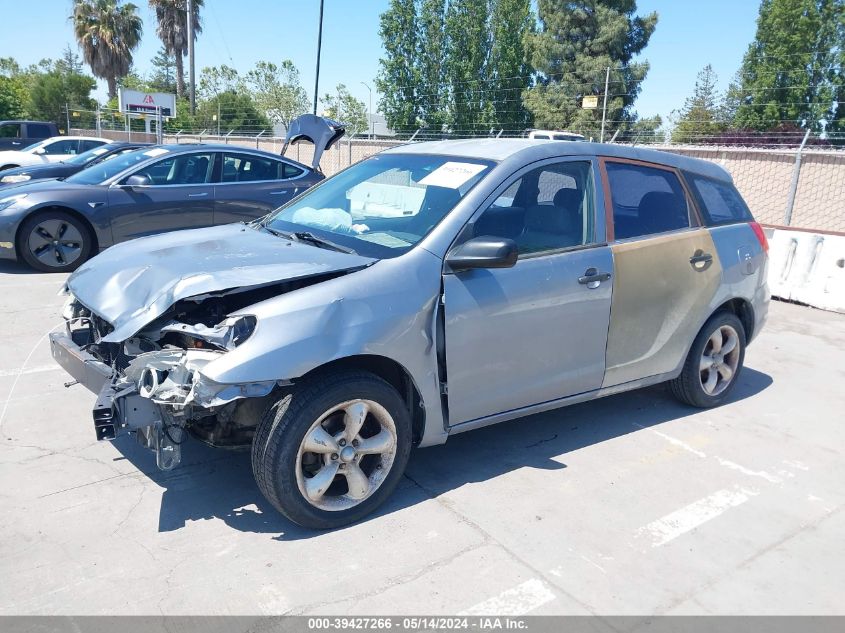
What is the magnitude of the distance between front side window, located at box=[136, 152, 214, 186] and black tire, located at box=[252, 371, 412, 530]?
21.4ft

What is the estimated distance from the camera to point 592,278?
13.3ft

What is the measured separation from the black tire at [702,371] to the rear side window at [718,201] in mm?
676

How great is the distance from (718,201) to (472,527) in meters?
3.06

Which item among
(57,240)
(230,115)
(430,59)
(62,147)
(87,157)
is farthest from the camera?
(230,115)

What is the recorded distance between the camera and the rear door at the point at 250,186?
29.9 feet

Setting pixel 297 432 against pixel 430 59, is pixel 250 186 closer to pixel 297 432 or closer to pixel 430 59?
pixel 297 432

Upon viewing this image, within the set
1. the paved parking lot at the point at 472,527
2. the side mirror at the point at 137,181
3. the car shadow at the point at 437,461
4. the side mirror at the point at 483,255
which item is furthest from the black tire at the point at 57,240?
the side mirror at the point at 483,255

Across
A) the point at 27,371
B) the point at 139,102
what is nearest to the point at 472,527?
the point at 27,371

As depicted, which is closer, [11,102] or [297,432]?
[297,432]

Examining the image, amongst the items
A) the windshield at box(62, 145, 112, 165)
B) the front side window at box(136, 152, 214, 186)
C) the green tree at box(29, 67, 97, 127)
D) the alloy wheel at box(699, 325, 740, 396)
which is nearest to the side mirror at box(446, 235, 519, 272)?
the alloy wheel at box(699, 325, 740, 396)

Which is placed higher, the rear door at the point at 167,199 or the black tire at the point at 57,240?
the rear door at the point at 167,199

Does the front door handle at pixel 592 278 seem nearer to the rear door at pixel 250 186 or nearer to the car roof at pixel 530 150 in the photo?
the car roof at pixel 530 150
